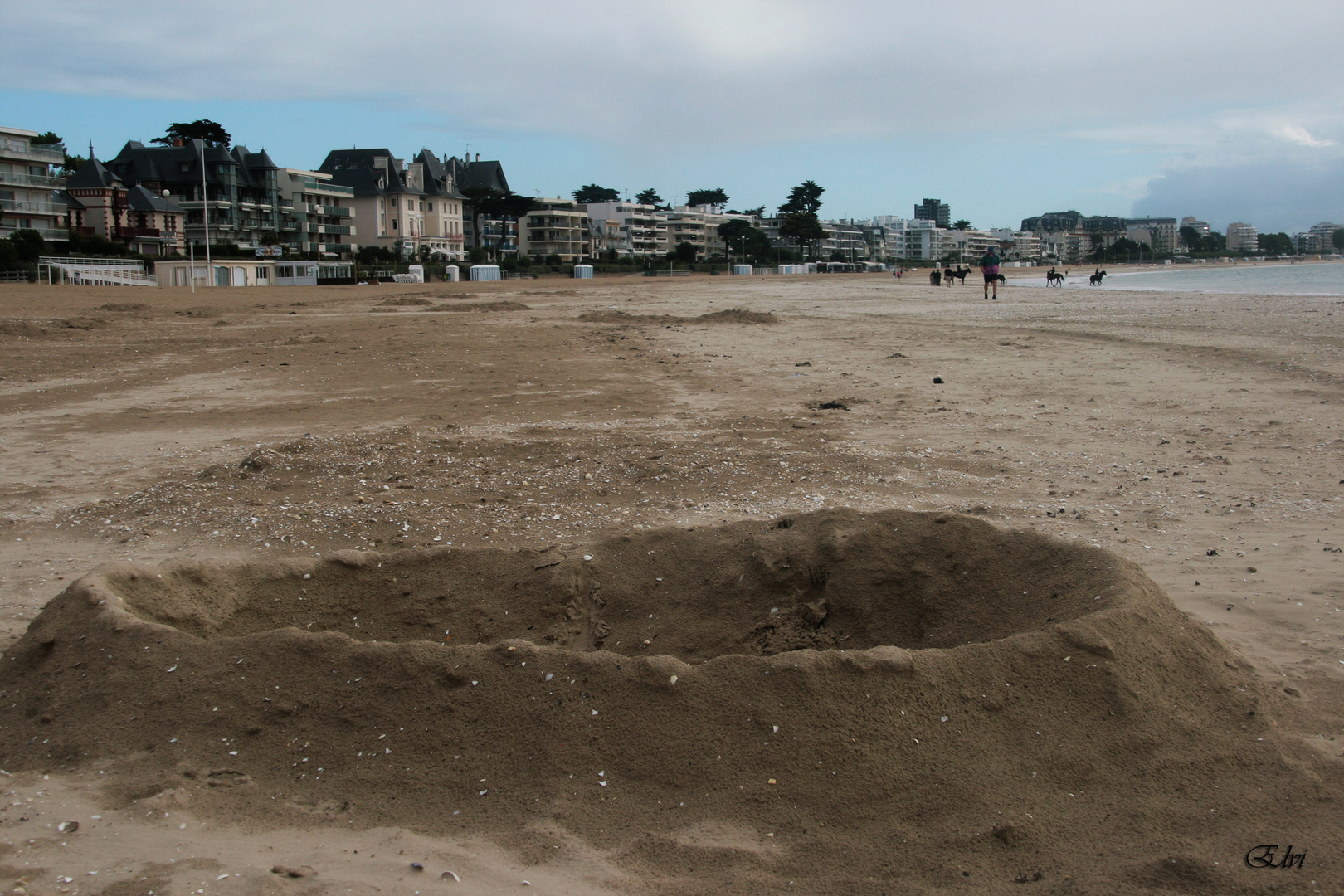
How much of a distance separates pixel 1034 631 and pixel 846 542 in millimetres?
1282

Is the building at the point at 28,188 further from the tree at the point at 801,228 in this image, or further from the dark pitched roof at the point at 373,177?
the tree at the point at 801,228

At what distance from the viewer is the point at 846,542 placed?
4.72 meters

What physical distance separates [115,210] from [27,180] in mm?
8854

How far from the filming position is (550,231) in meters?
121

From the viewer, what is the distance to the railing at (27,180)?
62469 millimetres

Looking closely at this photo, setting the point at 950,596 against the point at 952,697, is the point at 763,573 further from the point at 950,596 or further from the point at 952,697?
the point at 952,697

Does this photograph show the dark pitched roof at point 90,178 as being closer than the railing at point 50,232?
No

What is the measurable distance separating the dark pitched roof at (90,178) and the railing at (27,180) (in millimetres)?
4739

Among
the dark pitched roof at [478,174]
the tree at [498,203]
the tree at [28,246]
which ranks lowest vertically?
the tree at [28,246]

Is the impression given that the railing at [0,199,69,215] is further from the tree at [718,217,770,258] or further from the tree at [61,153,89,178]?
the tree at [718,217,770,258]

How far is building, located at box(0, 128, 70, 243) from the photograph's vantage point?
62.4m

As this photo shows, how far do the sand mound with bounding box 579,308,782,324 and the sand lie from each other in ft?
46.6

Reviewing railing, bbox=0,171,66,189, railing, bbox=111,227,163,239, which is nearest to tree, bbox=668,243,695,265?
railing, bbox=111,227,163,239

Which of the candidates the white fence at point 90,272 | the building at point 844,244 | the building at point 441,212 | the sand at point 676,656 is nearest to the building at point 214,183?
the building at point 441,212
